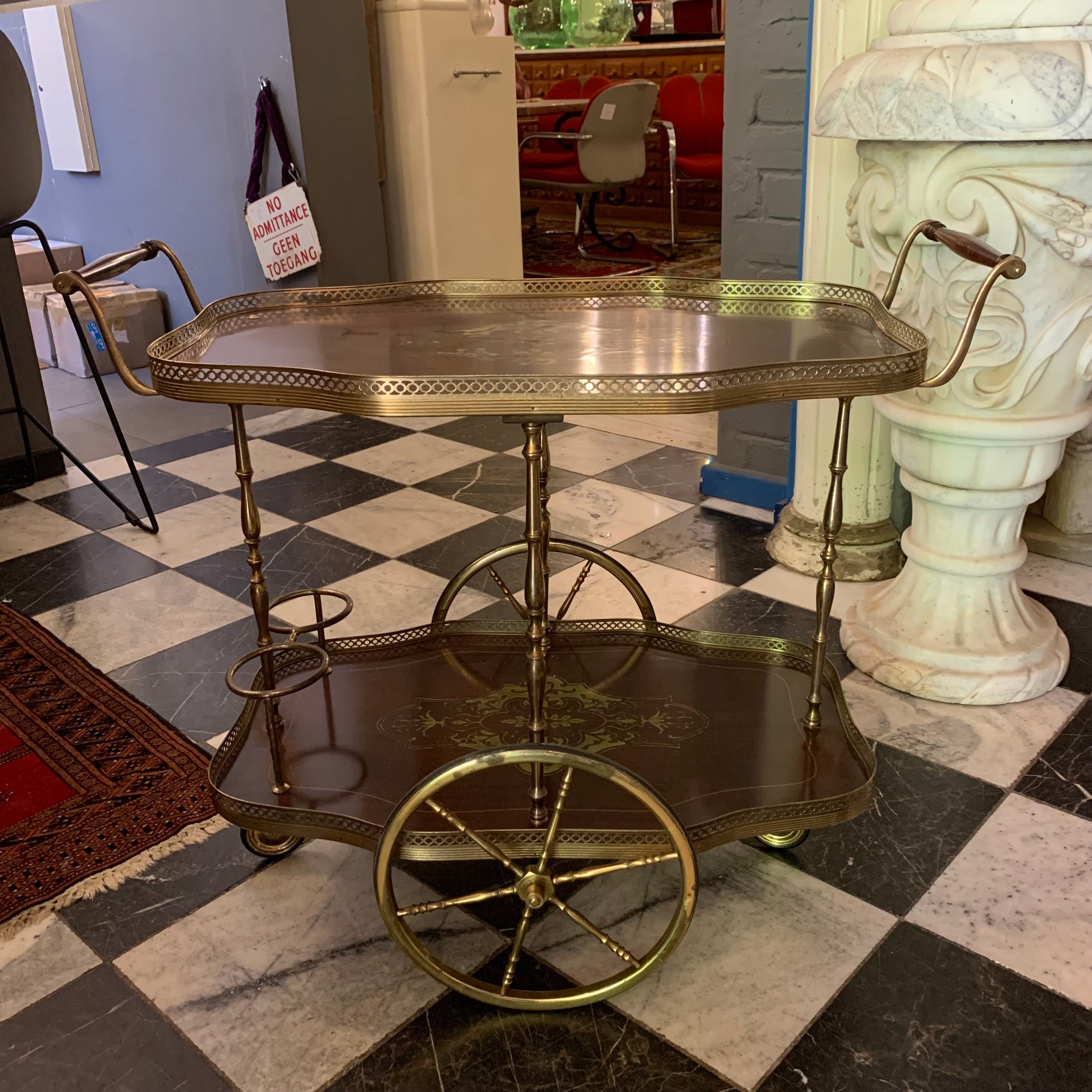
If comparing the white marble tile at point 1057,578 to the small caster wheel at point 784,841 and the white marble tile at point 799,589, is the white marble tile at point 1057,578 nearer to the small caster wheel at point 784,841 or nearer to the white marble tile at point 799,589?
the white marble tile at point 799,589

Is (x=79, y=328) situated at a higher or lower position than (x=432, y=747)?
higher

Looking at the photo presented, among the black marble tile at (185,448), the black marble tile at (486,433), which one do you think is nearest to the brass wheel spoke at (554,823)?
the black marble tile at (486,433)

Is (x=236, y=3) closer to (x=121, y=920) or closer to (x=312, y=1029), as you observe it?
(x=121, y=920)

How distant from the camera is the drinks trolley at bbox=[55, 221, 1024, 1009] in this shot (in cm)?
107

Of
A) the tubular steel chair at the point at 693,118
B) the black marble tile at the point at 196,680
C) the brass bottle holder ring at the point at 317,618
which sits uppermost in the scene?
the tubular steel chair at the point at 693,118

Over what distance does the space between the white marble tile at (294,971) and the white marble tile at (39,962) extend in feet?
0.20

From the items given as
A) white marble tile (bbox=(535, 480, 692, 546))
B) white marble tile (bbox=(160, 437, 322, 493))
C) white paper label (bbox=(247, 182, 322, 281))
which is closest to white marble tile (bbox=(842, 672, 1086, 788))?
white marble tile (bbox=(535, 480, 692, 546))

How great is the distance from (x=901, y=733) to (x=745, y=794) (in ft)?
1.75

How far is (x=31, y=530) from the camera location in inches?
102

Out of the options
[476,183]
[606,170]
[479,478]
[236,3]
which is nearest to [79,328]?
[479,478]

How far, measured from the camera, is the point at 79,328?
→ 254 cm

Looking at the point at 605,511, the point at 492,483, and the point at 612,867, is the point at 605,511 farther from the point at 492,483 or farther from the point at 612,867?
the point at 612,867

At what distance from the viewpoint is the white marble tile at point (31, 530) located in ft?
8.19

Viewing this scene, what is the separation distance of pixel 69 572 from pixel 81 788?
0.86m
